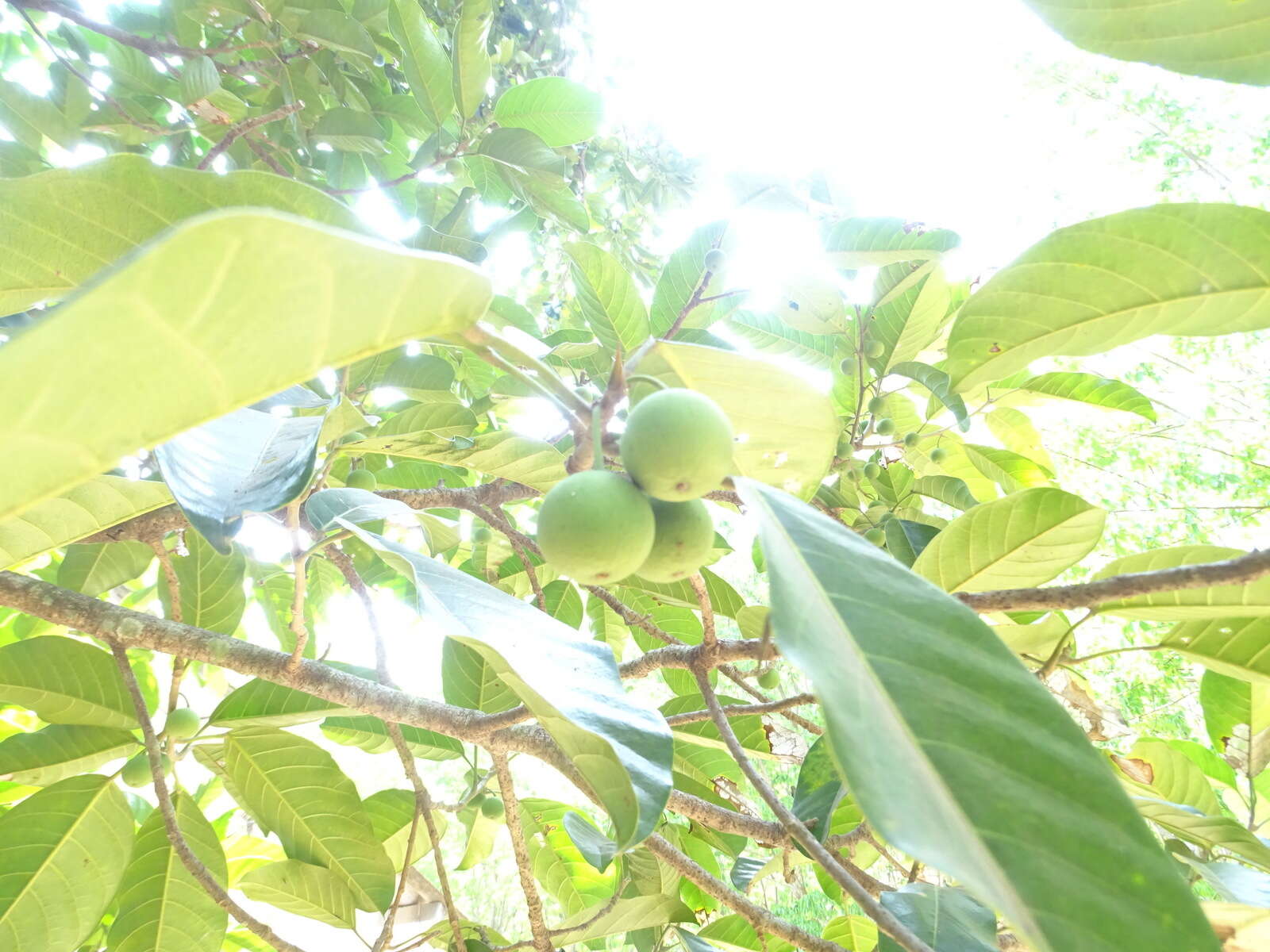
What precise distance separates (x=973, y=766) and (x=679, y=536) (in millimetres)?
321

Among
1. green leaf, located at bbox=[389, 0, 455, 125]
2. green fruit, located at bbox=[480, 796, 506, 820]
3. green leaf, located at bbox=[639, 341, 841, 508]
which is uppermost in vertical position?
green leaf, located at bbox=[389, 0, 455, 125]

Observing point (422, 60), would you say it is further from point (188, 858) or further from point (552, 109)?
point (188, 858)

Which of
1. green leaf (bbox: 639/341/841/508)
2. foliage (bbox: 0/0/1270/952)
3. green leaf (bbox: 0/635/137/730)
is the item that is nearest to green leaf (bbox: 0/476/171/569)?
foliage (bbox: 0/0/1270/952)

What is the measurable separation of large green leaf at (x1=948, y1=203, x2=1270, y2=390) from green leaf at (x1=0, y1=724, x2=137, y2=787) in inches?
61.4

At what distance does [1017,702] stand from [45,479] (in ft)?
1.83

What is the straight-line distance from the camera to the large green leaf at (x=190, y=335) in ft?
1.11

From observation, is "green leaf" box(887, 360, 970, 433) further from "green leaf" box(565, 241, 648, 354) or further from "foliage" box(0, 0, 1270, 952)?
"green leaf" box(565, 241, 648, 354)

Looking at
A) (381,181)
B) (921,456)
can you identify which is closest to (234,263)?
(921,456)

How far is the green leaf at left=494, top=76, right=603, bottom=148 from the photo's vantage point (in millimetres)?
2088

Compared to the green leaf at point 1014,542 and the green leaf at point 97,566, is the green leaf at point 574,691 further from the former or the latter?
the green leaf at point 97,566

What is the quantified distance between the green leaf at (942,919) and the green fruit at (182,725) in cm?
121

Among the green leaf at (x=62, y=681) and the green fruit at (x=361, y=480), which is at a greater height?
the green fruit at (x=361, y=480)

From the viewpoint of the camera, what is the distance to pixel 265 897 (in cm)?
154

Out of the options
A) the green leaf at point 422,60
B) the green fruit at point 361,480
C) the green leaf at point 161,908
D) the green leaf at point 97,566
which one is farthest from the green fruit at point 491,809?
the green leaf at point 422,60
